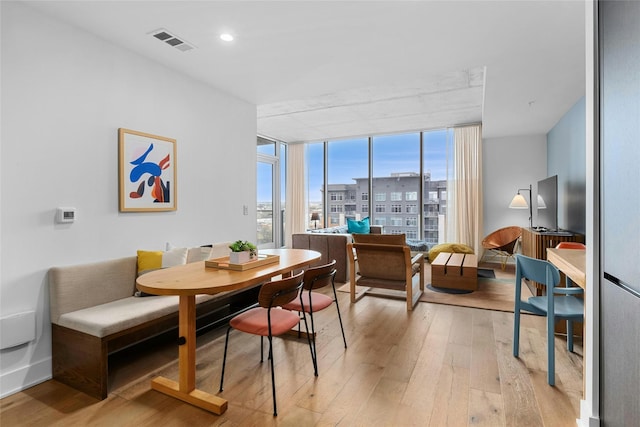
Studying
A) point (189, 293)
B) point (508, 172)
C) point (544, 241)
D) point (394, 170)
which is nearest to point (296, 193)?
point (394, 170)

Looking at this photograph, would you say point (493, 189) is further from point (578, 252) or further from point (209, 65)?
point (209, 65)

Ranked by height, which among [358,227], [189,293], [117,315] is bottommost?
[117,315]

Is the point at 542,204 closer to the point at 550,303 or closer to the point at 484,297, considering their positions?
the point at 484,297

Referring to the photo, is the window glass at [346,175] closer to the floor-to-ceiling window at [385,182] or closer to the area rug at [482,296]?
the floor-to-ceiling window at [385,182]

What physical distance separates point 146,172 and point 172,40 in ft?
3.86

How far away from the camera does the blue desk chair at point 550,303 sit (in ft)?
7.08

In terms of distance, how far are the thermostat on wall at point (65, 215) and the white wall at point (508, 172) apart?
6.67 meters

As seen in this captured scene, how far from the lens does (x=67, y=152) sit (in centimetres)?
249

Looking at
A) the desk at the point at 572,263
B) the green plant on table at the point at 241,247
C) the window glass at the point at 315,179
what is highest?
the window glass at the point at 315,179

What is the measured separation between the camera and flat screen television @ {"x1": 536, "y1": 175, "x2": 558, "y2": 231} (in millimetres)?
4586

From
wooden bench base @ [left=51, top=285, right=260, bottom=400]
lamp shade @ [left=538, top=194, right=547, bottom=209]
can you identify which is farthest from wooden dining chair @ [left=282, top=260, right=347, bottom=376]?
lamp shade @ [left=538, top=194, right=547, bottom=209]

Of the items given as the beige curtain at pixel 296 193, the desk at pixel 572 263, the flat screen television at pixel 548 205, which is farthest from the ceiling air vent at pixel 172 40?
the beige curtain at pixel 296 193

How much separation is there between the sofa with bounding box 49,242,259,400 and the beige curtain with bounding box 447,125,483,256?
5297mm

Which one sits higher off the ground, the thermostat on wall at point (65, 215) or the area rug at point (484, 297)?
the thermostat on wall at point (65, 215)
